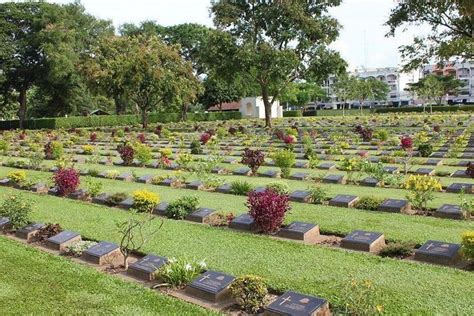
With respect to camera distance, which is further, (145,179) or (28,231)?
(145,179)

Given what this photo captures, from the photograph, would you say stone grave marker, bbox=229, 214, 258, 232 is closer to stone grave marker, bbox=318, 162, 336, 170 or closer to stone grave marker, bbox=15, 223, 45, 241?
stone grave marker, bbox=15, 223, 45, 241

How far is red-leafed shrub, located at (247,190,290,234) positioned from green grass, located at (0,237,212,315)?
256 centimetres

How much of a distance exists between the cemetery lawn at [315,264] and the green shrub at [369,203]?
340 millimetres

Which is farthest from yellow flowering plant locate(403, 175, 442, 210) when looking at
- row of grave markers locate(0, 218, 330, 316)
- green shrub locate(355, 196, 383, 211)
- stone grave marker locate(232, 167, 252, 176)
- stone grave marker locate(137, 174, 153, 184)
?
stone grave marker locate(137, 174, 153, 184)

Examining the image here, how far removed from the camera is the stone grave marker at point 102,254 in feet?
21.9

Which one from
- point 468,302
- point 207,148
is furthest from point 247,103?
point 468,302

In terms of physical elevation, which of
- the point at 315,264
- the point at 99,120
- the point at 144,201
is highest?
the point at 99,120

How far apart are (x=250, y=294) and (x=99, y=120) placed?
147 feet

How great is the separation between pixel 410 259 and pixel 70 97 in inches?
1810

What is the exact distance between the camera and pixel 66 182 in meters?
11.3

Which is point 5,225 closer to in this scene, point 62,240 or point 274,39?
point 62,240

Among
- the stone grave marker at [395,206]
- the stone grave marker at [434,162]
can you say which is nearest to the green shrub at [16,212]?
the stone grave marker at [395,206]

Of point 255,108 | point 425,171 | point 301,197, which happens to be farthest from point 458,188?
point 255,108

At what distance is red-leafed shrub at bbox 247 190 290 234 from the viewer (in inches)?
301
